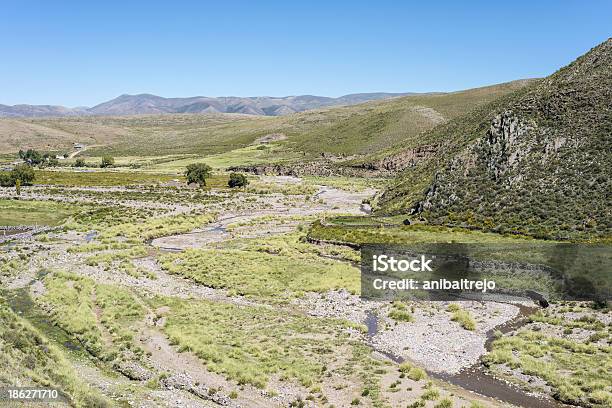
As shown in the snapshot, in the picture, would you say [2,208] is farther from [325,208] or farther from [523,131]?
[523,131]

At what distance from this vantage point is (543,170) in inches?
2594

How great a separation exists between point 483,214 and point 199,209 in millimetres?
54188

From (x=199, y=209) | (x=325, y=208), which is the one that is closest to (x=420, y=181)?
(x=325, y=208)

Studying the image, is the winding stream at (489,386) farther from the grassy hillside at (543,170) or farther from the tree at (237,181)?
the tree at (237,181)

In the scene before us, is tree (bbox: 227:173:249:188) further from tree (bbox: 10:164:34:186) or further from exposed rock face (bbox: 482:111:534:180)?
exposed rock face (bbox: 482:111:534:180)

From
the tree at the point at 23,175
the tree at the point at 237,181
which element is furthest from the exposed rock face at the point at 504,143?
the tree at the point at 23,175

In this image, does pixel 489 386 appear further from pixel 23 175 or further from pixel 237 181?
pixel 23 175

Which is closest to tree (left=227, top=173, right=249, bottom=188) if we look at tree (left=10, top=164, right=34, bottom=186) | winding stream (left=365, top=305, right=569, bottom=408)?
tree (left=10, top=164, right=34, bottom=186)

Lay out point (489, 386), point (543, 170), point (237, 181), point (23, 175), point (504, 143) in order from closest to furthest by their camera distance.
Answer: point (489, 386)
point (543, 170)
point (504, 143)
point (23, 175)
point (237, 181)

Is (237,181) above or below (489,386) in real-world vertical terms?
above

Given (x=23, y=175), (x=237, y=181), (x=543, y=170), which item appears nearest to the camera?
(x=543, y=170)

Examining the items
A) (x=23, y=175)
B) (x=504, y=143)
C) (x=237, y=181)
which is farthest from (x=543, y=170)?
(x=23, y=175)

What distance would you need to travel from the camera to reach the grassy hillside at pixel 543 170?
189 ft

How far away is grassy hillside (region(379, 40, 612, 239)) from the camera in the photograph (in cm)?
5753
